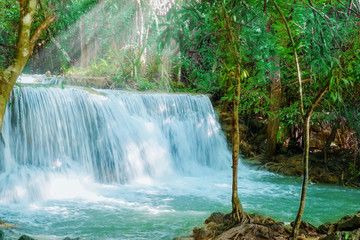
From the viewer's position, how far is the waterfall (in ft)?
24.8

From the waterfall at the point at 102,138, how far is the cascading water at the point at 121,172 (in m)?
0.02

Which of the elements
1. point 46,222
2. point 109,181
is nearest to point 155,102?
point 109,181

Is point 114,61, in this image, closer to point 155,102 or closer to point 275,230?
point 155,102

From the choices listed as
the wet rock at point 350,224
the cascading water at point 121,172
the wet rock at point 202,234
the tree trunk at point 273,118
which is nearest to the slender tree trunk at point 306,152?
the wet rock at point 350,224

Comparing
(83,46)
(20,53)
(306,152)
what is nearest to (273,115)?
(306,152)

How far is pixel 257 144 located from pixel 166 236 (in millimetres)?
7391

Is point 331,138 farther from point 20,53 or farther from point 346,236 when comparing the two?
point 20,53

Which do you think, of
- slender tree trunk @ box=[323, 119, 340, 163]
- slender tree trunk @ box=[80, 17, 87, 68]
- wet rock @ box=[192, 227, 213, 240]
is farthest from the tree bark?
slender tree trunk @ box=[80, 17, 87, 68]

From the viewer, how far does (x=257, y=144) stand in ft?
38.7

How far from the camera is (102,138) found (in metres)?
9.06

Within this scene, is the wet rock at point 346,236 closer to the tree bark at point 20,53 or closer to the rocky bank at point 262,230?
the rocky bank at point 262,230

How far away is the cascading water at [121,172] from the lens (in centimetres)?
579

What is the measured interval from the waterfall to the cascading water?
0.02 meters

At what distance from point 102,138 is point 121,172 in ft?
3.19
